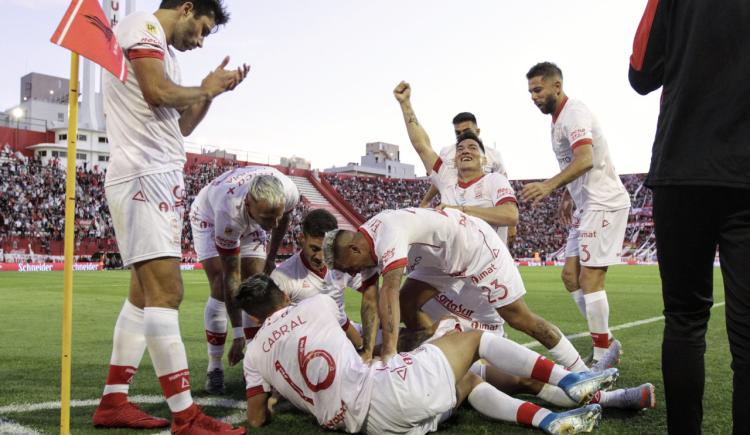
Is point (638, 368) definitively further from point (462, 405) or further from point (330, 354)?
point (330, 354)

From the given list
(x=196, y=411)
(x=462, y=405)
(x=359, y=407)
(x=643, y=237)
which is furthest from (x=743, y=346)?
(x=643, y=237)

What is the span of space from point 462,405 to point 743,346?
2130 millimetres

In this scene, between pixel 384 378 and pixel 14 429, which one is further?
pixel 14 429

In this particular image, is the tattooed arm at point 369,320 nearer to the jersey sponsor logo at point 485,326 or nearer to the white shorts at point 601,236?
the jersey sponsor logo at point 485,326

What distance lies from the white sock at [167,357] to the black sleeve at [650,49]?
Answer: 2.73 meters

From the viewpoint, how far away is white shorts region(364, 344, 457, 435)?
309 centimetres

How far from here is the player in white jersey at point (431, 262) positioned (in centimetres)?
361

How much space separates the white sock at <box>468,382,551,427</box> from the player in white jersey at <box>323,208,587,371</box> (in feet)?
2.03

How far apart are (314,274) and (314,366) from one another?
5.66 ft

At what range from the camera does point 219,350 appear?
480cm

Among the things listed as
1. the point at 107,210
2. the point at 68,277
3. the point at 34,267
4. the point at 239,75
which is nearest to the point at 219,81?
the point at 239,75

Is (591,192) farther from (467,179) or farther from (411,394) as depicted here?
(411,394)

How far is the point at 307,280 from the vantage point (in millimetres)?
4863

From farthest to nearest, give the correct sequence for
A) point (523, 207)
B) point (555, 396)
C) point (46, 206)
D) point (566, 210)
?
point (523, 207) < point (46, 206) < point (566, 210) < point (555, 396)
